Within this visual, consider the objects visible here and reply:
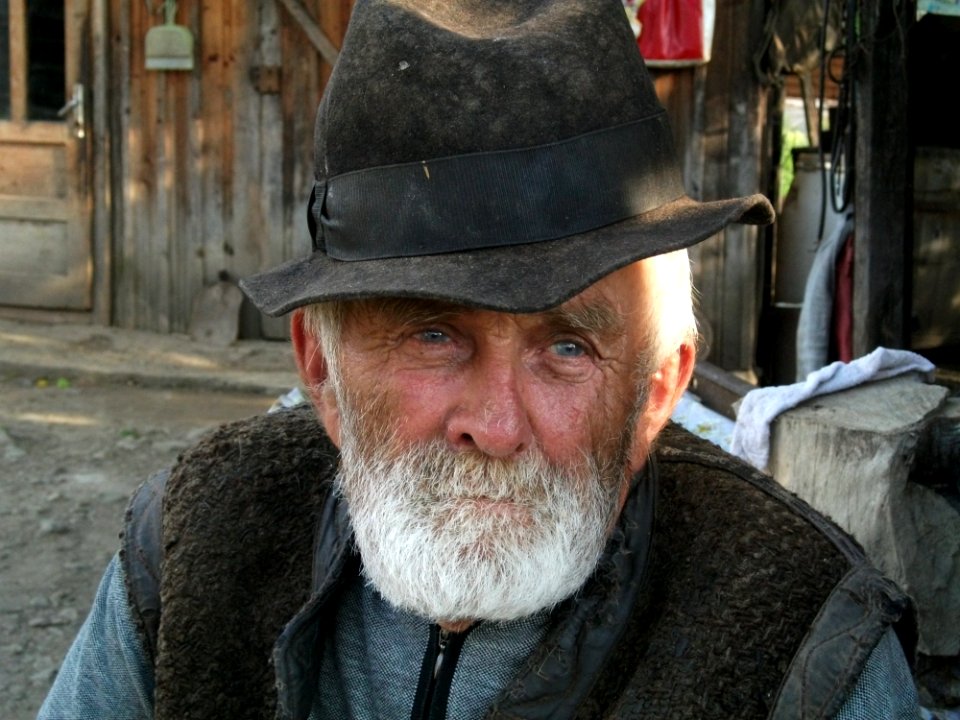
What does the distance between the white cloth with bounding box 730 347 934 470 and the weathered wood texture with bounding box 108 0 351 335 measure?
16.4 ft

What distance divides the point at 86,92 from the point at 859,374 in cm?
637

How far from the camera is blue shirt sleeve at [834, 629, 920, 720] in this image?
1.37 m

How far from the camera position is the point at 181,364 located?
724 centimetres

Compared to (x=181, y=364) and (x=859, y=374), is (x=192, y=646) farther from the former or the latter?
(x=181, y=364)

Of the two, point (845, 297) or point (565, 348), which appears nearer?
point (565, 348)

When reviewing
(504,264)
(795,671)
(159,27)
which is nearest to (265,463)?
(504,264)

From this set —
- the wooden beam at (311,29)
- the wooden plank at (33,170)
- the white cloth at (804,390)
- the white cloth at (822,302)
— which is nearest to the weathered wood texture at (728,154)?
the white cloth at (822,302)

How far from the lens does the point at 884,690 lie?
140cm

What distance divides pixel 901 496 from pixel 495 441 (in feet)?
4.18

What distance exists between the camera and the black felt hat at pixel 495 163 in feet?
4.68

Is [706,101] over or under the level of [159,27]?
under

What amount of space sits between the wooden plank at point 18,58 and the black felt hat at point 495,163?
6.98m

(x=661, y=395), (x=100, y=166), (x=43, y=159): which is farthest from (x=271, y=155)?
(x=661, y=395)

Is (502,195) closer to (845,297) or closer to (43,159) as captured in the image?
(845,297)
